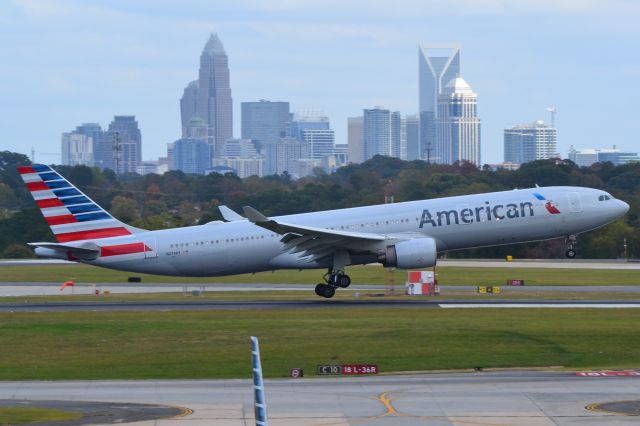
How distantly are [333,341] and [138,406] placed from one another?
40.9ft

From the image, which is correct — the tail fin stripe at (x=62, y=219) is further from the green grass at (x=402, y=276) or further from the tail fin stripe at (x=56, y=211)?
the green grass at (x=402, y=276)

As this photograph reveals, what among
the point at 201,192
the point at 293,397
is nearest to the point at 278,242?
the point at 293,397

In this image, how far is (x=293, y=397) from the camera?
30078mm

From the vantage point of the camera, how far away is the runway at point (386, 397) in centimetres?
2684

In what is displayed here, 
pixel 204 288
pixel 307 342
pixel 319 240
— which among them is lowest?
pixel 307 342

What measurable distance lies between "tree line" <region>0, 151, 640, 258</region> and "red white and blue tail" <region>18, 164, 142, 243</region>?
52.8m

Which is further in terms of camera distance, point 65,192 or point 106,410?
point 65,192

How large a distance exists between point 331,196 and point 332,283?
89609 millimetres

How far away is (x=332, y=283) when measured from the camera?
5478 centimetres

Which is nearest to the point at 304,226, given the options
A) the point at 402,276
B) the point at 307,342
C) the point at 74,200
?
the point at 74,200

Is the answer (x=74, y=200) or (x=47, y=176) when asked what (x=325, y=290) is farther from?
(x=47, y=176)

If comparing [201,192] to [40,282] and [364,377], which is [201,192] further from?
[364,377]

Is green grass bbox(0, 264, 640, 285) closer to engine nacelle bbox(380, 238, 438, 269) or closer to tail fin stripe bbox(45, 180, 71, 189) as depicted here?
engine nacelle bbox(380, 238, 438, 269)

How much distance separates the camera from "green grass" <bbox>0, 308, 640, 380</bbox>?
3719 cm
